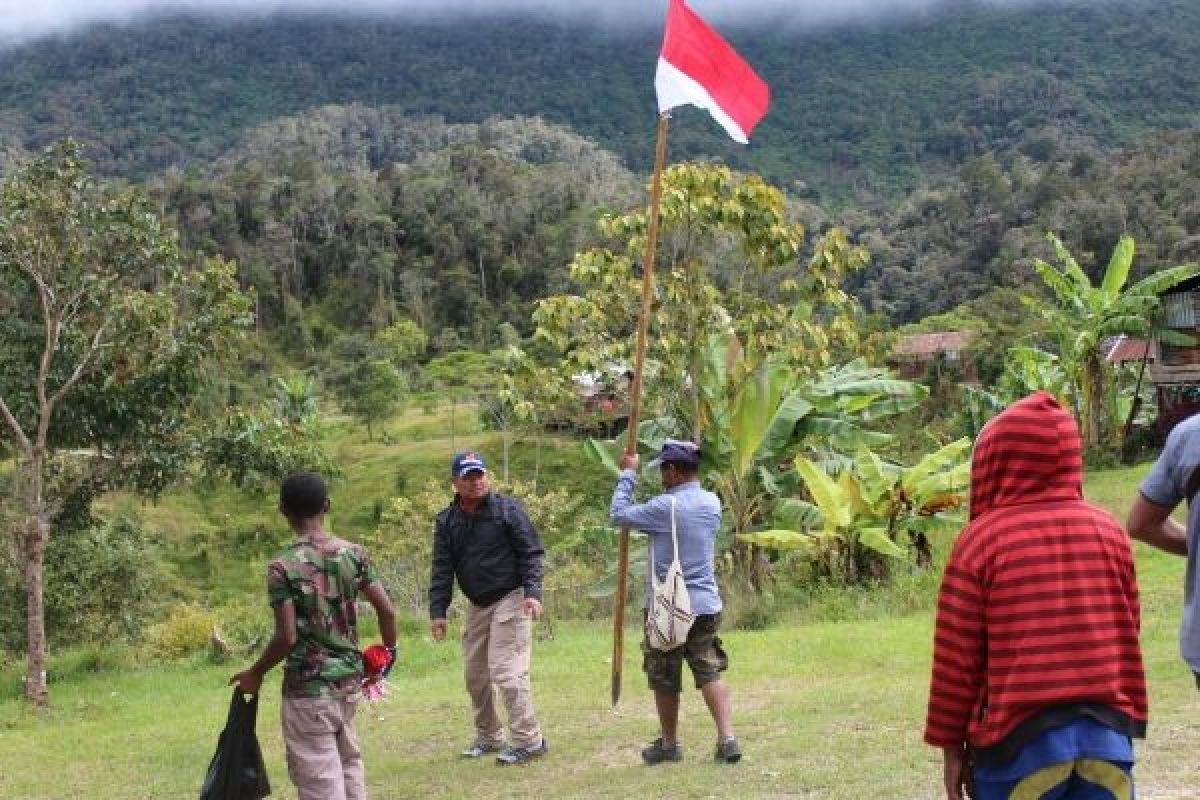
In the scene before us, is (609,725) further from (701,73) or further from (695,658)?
(701,73)

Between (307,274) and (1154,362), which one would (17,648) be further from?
(307,274)

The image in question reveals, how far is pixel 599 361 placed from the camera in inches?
535

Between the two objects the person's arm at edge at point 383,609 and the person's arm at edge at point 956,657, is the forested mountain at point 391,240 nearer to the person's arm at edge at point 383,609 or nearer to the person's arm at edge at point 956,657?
the person's arm at edge at point 383,609

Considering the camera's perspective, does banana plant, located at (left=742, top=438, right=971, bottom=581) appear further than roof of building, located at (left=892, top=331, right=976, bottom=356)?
No

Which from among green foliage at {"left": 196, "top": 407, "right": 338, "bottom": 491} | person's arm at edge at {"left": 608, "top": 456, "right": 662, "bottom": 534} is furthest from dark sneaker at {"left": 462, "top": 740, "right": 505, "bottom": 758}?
green foliage at {"left": 196, "top": 407, "right": 338, "bottom": 491}

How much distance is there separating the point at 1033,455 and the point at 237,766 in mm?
2913

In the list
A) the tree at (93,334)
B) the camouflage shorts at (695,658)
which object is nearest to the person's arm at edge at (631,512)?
the camouflage shorts at (695,658)

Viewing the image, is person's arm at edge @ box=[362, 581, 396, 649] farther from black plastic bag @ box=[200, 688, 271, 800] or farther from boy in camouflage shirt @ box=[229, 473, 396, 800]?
black plastic bag @ box=[200, 688, 271, 800]

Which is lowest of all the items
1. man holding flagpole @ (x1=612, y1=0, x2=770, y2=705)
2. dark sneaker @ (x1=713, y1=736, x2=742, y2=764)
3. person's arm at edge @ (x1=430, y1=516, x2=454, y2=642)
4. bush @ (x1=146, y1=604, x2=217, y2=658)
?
bush @ (x1=146, y1=604, x2=217, y2=658)

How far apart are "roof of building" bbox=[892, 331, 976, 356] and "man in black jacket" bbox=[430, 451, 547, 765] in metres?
38.2

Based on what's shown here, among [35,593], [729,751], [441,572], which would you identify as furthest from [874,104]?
[729,751]

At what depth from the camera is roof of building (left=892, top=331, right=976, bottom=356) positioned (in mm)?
45203

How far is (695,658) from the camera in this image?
6.02 metres

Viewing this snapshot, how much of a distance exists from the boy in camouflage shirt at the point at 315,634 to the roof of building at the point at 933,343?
132 ft
